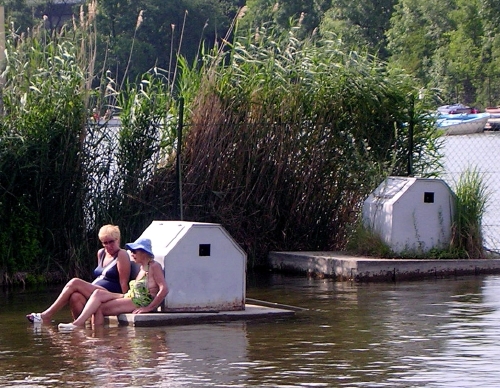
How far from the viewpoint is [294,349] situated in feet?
32.1

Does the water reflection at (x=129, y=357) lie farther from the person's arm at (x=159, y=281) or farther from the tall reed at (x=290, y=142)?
the tall reed at (x=290, y=142)

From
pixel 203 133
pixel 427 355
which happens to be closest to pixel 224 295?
pixel 427 355

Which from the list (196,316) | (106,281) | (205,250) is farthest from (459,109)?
(106,281)

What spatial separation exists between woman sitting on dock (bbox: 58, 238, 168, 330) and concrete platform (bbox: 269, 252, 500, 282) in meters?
4.08

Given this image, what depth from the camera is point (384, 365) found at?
906 centimetres

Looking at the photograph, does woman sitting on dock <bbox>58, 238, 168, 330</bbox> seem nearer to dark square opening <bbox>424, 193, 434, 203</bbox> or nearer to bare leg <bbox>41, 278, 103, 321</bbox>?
bare leg <bbox>41, 278, 103, 321</bbox>

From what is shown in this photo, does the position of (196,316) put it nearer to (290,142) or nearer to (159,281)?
(159,281)

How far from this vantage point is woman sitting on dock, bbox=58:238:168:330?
10.8 meters

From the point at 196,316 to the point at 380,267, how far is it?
394cm

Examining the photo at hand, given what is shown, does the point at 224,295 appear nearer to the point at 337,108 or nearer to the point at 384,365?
the point at 384,365

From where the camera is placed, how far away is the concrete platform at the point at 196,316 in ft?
35.6

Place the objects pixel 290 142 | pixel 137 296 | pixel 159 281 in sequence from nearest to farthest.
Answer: pixel 159 281 < pixel 137 296 < pixel 290 142

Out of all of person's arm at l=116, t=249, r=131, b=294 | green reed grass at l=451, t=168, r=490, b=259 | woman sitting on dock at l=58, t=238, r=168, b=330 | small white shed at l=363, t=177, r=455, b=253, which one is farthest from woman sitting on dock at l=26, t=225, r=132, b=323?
green reed grass at l=451, t=168, r=490, b=259

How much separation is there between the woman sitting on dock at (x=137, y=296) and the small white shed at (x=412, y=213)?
15.3 ft
